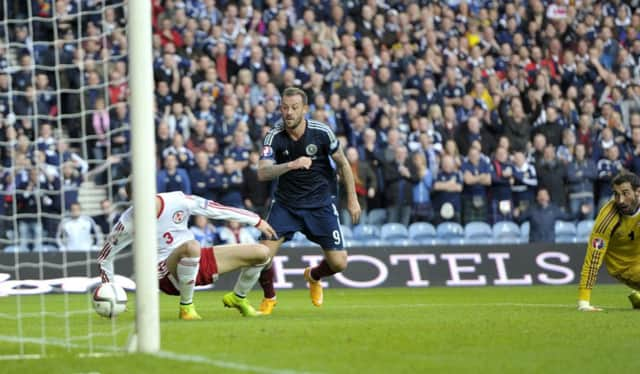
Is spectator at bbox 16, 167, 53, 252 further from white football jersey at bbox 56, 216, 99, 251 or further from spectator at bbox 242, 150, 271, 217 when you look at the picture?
spectator at bbox 242, 150, 271, 217

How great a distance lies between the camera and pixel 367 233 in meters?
21.1

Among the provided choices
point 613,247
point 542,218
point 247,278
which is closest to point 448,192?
point 542,218

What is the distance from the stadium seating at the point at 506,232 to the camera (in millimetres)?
21219

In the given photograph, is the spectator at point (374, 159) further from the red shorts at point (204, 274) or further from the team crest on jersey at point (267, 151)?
the red shorts at point (204, 274)

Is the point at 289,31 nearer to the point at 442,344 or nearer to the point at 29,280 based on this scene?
the point at 29,280

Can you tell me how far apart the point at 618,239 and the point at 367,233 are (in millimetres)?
8773

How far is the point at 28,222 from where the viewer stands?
1891 centimetres

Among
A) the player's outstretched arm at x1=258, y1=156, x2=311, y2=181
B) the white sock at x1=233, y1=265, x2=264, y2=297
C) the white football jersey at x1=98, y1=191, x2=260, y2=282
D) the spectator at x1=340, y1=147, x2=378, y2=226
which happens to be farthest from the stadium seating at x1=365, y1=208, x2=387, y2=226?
the white football jersey at x1=98, y1=191, x2=260, y2=282

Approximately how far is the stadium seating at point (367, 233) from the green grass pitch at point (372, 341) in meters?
6.51

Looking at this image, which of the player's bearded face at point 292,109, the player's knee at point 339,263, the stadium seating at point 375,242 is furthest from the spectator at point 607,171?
the player's bearded face at point 292,109

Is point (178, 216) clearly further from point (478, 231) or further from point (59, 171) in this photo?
point (478, 231)

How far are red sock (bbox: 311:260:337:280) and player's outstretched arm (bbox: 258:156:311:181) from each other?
1.58 metres

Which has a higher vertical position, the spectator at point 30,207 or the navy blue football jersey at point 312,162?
the navy blue football jersey at point 312,162

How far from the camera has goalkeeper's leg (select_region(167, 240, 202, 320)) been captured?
11359mm
